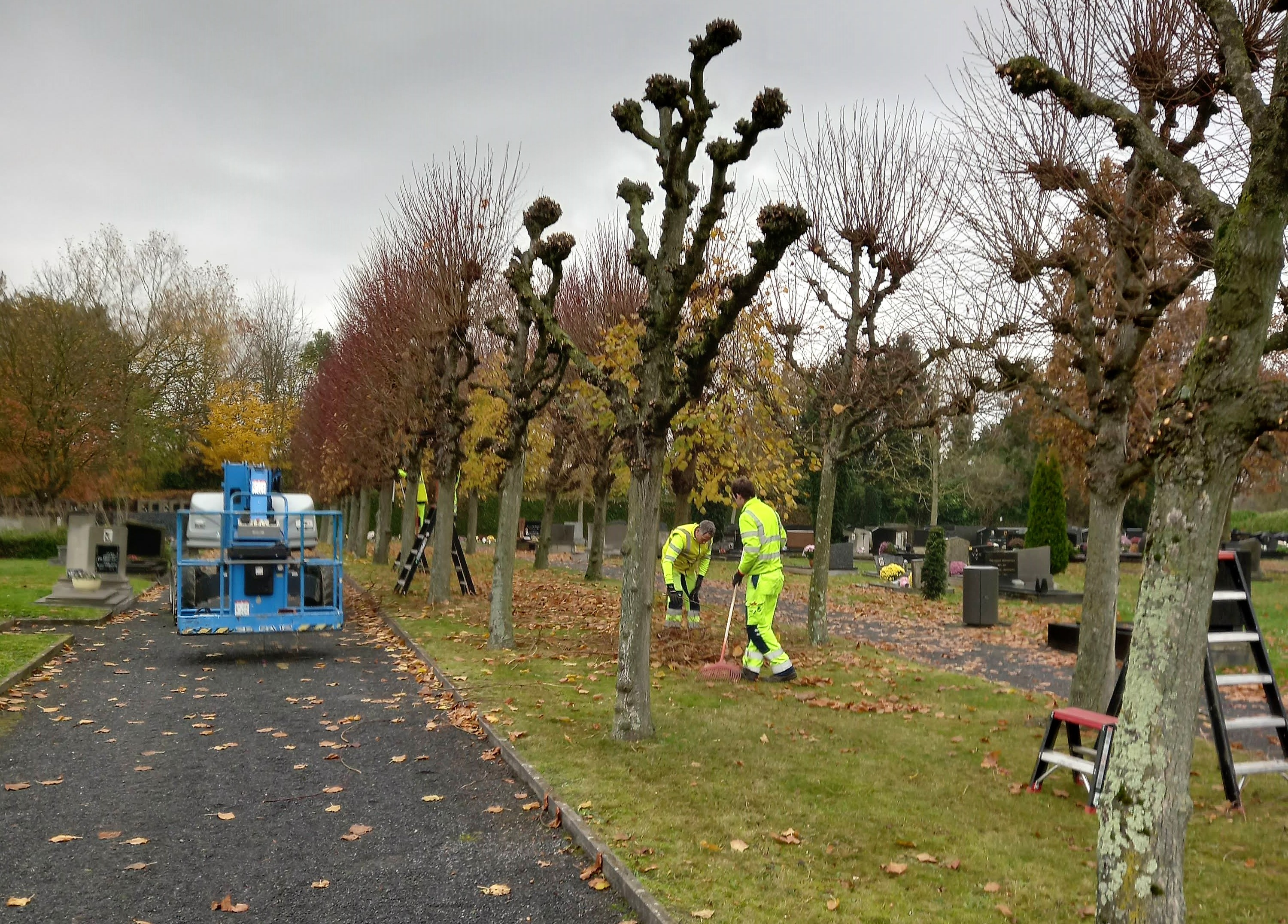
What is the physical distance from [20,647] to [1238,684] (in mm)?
12049

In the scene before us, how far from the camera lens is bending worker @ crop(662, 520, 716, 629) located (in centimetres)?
1292

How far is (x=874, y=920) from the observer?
13.8 feet

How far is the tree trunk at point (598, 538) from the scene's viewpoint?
2308cm

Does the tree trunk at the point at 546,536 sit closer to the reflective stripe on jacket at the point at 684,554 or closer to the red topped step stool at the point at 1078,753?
the reflective stripe on jacket at the point at 684,554

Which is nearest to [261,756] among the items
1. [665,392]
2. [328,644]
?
[665,392]

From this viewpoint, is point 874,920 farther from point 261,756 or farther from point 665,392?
point 261,756

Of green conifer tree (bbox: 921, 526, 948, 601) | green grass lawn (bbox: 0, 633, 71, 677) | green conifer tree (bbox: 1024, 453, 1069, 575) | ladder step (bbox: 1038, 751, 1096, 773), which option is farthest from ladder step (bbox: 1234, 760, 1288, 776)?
green conifer tree (bbox: 1024, 453, 1069, 575)

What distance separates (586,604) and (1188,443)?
45.9 feet

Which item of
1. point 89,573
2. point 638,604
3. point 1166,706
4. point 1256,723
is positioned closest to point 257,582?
point 638,604

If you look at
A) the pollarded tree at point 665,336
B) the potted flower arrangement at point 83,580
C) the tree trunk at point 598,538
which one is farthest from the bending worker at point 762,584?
the tree trunk at point 598,538

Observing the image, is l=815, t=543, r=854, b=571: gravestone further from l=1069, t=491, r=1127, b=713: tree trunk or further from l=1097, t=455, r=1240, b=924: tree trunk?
l=1097, t=455, r=1240, b=924: tree trunk

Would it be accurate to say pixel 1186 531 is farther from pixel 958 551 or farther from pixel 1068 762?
pixel 958 551

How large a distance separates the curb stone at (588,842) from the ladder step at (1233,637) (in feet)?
12.6

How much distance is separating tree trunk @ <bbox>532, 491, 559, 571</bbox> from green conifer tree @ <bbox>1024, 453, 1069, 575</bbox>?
13.4 meters
